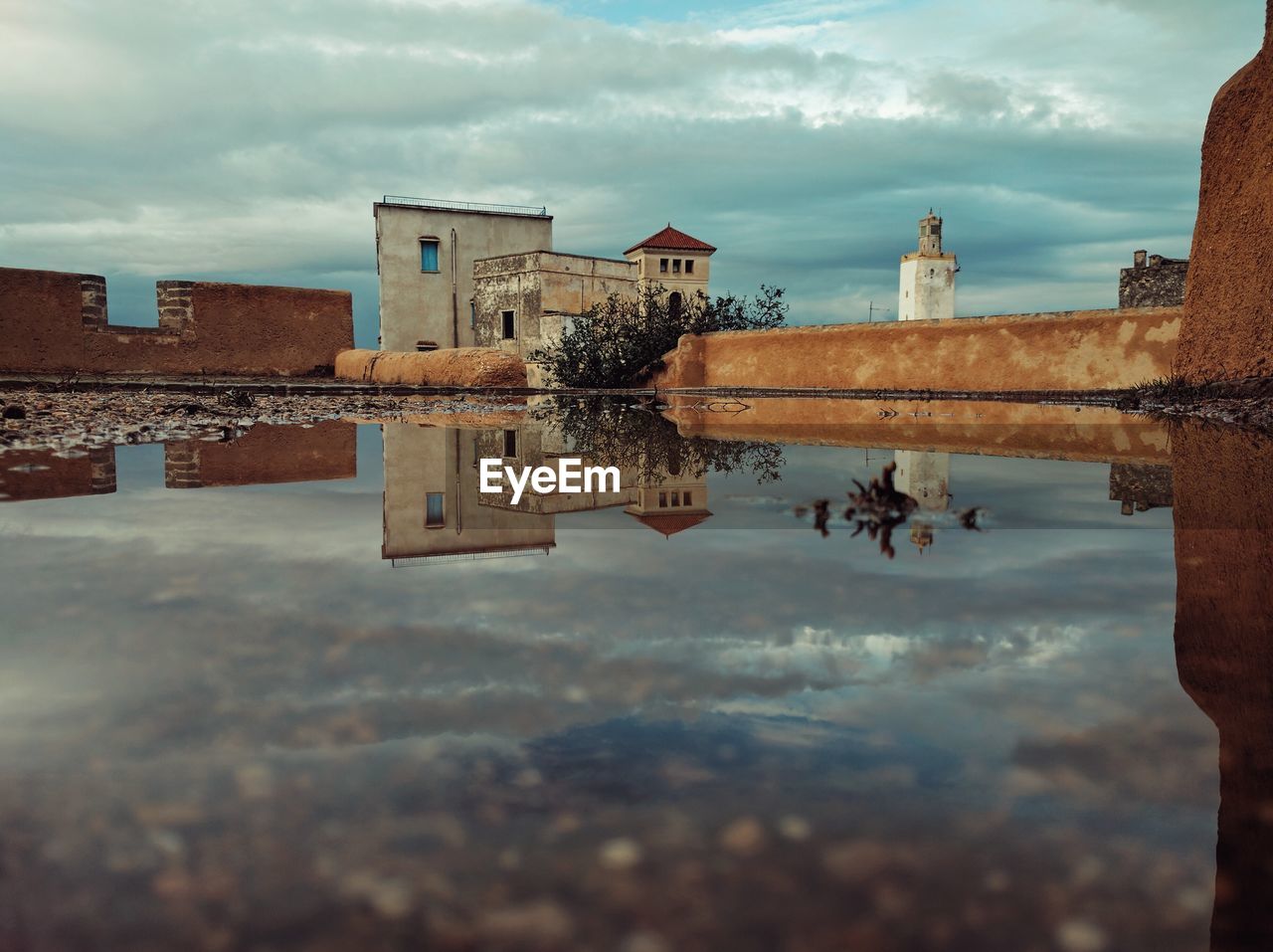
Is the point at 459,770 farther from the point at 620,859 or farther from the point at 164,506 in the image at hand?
the point at 164,506

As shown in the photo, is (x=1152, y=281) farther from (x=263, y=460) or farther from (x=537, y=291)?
(x=263, y=460)

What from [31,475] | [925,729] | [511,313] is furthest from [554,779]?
[511,313]

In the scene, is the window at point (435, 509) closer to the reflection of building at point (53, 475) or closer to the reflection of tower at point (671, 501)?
the reflection of tower at point (671, 501)

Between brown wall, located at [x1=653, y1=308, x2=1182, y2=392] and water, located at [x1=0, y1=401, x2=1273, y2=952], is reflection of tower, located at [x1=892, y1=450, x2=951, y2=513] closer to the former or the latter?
water, located at [x1=0, y1=401, x2=1273, y2=952]

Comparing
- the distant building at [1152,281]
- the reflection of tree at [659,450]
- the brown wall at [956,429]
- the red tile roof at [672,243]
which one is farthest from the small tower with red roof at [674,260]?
the reflection of tree at [659,450]

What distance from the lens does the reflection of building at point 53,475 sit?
345 centimetres

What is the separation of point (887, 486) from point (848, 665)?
74.0 inches

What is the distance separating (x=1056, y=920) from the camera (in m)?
0.75

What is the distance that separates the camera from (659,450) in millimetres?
5633

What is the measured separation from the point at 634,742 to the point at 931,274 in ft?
207

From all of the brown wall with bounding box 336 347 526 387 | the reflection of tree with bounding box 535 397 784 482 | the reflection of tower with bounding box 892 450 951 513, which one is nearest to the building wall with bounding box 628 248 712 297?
the brown wall with bounding box 336 347 526 387

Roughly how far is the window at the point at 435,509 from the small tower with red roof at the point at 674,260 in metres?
35.3

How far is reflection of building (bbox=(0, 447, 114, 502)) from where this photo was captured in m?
3.45

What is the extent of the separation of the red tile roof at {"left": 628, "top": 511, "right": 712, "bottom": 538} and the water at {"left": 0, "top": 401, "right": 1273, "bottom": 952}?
10.4 inches
